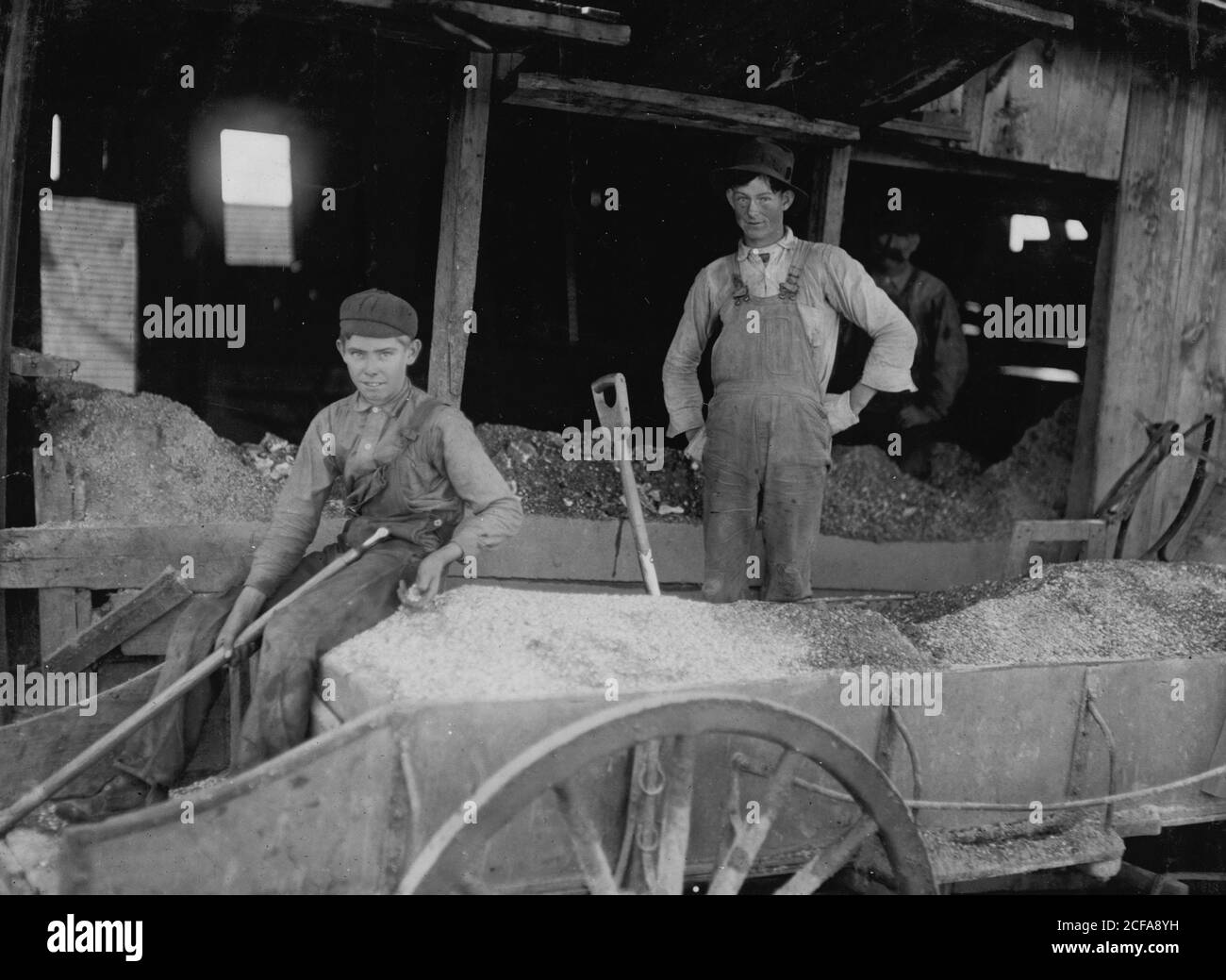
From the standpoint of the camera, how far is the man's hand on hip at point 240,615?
2.93 m

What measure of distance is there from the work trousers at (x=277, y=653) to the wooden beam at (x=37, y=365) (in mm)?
1408

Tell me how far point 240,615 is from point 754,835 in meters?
1.55

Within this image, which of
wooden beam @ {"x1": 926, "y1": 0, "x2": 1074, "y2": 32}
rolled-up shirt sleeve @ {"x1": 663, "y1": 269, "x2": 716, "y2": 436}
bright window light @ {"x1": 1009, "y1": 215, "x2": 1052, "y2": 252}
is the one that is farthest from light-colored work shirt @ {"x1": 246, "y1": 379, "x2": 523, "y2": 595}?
bright window light @ {"x1": 1009, "y1": 215, "x2": 1052, "y2": 252}

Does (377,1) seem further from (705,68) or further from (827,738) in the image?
(827,738)

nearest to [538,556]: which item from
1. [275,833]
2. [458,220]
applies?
[458,220]

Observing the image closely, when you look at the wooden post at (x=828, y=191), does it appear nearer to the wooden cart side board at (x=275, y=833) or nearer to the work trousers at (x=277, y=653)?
the work trousers at (x=277, y=653)

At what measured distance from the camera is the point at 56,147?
Answer: 445 centimetres

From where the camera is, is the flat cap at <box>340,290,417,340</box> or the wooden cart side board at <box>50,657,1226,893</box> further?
the flat cap at <box>340,290,417,340</box>

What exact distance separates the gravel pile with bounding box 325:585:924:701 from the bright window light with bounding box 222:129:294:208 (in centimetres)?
285

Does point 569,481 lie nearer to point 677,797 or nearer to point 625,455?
point 625,455

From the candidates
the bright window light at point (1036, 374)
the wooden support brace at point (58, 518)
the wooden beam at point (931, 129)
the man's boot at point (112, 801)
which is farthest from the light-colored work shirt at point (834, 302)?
the bright window light at point (1036, 374)

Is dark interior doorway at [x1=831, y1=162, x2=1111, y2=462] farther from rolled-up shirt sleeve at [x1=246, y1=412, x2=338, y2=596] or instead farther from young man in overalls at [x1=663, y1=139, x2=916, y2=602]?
rolled-up shirt sleeve at [x1=246, y1=412, x2=338, y2=596]

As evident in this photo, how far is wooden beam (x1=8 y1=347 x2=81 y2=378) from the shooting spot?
12.9ft
